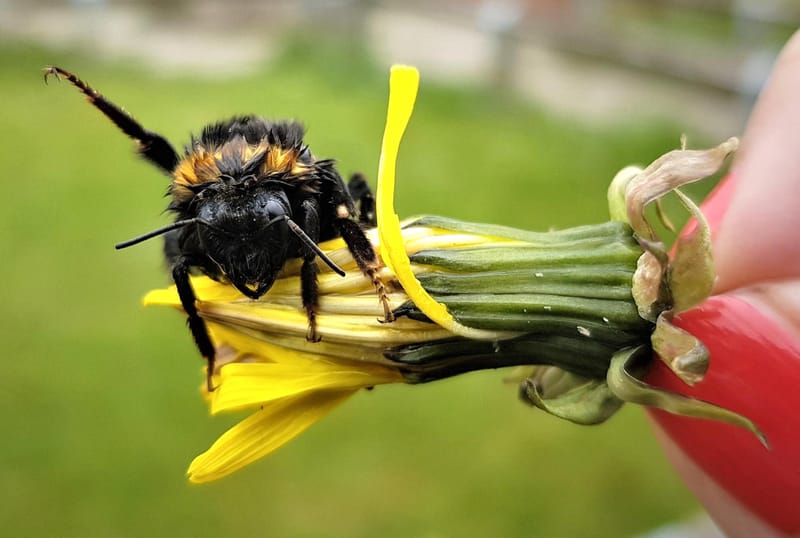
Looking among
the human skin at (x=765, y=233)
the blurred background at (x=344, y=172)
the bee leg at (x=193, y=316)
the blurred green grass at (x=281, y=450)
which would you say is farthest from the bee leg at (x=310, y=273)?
the blurred green grass at (x=281, y=450)

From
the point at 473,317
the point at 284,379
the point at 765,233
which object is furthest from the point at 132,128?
the point at 765,233

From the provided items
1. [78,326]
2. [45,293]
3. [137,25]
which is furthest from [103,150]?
[137,25]

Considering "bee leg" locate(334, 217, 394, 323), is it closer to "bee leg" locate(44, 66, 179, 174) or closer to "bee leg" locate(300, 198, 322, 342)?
"bee leg" locate(300, 198, 322, 342)

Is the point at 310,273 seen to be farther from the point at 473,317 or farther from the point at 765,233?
the point at 765,233

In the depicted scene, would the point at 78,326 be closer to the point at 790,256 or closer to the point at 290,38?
the point at 790,256

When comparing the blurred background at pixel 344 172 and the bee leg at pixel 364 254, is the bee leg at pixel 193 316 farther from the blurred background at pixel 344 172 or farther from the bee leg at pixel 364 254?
the blurred background at pixel 344 172
